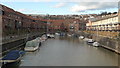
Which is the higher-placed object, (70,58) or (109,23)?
(109,23)

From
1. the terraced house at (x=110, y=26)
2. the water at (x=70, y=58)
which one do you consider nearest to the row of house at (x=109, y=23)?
the terraced house at (x=110, y=26)

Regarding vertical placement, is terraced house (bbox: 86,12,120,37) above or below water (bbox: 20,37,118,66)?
above

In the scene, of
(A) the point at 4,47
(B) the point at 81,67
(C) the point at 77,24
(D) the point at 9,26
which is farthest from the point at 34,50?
(C) the point at 77,24

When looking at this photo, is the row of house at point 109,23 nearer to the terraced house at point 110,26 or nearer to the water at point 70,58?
the terraced house at point 110,26

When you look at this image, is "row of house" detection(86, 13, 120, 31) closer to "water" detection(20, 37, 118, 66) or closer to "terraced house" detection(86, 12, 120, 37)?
"terraced house" detection(86, 12, 120, 37)

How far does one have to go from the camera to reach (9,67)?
1503cm

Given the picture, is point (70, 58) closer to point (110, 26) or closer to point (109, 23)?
point (110, 26)

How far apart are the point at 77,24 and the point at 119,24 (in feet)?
175

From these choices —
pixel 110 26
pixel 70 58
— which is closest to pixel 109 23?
pixel 110 26

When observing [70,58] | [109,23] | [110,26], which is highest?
[109,23]

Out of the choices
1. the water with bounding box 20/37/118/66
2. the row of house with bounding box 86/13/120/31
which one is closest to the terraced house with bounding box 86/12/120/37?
the row of house with bounding box 86/13/120/31

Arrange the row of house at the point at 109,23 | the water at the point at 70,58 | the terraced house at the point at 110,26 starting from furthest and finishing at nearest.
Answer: the row of house at the point at 109,23 < the terraced house at the point at 110,26 < the water at the point at 70,58

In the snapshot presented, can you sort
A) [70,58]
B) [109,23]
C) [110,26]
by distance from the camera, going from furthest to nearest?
[109,23]
[110,26]
[70,58]

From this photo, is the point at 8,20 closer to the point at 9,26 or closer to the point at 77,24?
the point at 9,26
